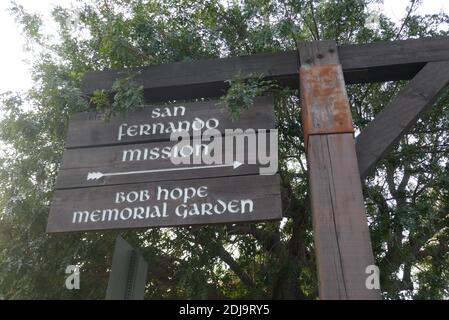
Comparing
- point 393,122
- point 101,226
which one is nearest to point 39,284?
point 101,226

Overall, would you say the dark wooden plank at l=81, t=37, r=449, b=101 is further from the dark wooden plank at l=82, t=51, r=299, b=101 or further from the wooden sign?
the wooden sign

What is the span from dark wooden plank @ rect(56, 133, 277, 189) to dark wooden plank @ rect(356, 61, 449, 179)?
620 mm

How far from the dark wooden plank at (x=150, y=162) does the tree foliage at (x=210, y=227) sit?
0.67 meters

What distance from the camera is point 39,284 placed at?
4.36 metres

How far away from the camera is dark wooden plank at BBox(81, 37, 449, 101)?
3.24m

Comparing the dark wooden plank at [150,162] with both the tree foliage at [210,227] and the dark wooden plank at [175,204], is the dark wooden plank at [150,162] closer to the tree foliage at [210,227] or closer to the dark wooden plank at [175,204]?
the dark wooden plank at [175,204]

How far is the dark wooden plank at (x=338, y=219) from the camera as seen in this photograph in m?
2.36

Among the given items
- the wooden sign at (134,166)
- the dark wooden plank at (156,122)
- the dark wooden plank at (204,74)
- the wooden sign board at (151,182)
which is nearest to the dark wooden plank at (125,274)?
the wooden sign board at (151,182)

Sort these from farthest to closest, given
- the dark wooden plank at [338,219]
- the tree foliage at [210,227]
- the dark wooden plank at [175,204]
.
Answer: the tree foliage at [210,227], the dark wooden plank at [175,204], the dark wooden plank at [338,219]

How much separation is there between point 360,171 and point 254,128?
755 mm

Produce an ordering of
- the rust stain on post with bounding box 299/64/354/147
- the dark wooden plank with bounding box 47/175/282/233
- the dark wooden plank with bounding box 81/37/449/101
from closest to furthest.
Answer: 1. the dark wooden plank with bounding box 47/175/282/233
2. the rust stain on post with bounding box 299/64/354/147
3. the dark wooden plank with bounding box 81/37/449/101

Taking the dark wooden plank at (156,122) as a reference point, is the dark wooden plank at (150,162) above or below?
below

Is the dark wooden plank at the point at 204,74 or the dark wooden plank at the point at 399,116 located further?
the dark wooden plank at the point at 204,74

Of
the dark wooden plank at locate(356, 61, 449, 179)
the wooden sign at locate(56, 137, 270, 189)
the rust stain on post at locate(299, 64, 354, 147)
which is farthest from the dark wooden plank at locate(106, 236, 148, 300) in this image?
the dark wooden plank at locate(356, 61, 449, 179)
